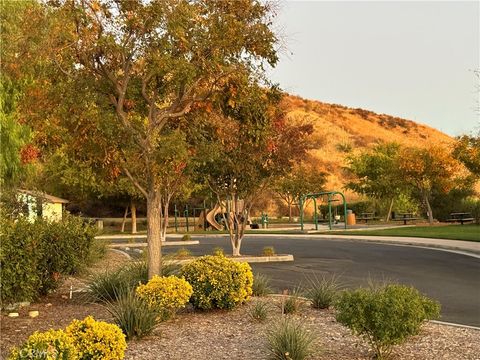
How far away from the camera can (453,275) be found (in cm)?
1509

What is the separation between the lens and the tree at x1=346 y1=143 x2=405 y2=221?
5116cm

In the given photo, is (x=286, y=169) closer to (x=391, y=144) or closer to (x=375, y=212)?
(x=375, y=212)

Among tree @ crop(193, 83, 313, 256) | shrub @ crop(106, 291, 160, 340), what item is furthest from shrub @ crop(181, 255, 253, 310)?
tree @ crop(193, 83, 313, 256)

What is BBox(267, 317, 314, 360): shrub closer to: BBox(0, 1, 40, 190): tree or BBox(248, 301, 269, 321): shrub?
BBox(248, 301, 269, 321): shrub

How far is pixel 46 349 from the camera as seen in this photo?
511 centimetres

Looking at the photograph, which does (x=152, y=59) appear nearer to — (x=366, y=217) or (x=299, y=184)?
(x=366, y=217)

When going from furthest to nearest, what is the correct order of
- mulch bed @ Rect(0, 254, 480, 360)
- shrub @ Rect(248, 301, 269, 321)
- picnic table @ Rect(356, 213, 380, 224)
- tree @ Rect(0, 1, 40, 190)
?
1. picnic table @ Rect(356, 213, 380, 224)
2. tree @ Rect(0, 1, 40, 190)
3. shrub @ Rect(248, 301, 269, 321)
4. mulch bed @ Rect(0, 254, 480, 360)

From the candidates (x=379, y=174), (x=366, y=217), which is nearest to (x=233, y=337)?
(x=366, y=217)

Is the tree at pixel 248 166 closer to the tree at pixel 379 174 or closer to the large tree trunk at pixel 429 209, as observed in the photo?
the large tree trunk at pixel 429 209

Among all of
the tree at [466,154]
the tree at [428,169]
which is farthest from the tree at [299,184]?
the tree at [466,154]

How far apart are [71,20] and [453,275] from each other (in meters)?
10.4

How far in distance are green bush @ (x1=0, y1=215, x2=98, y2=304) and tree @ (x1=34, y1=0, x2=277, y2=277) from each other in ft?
4.89

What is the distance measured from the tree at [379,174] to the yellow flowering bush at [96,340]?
4273 cm

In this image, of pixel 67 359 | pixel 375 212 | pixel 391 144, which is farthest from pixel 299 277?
pixel 391 144
